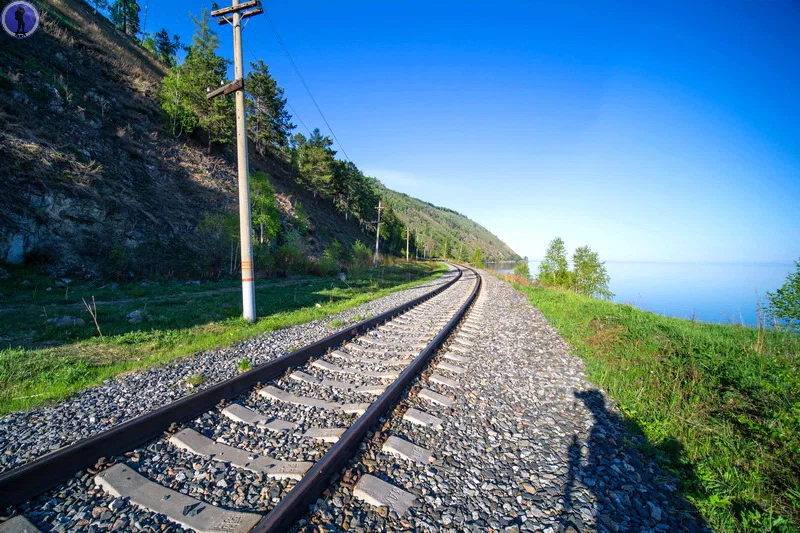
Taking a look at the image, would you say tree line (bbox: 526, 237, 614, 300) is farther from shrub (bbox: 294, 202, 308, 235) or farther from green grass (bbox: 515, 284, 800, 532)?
green grass (bbox: 515, 284, 800, 532)

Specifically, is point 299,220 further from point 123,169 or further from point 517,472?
point 517,472

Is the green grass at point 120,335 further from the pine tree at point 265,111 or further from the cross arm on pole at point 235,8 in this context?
the pine tree at point 265,111

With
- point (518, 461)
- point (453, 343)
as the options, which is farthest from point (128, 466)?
point (453, 343)

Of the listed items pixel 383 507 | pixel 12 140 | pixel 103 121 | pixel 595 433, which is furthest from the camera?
pixel 103 121

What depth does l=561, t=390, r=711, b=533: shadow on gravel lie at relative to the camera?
2383 millimetres

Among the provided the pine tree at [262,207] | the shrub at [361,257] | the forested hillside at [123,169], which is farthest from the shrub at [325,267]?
the shrub at [361,257]

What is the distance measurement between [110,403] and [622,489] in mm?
5511

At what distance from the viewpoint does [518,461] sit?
3041 mm

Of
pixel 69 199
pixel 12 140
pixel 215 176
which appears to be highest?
pixel 215 176

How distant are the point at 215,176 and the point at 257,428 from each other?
2902 centimetres

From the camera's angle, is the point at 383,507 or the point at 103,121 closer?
the point at 383,507

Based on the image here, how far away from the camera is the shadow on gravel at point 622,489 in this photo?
2.38m

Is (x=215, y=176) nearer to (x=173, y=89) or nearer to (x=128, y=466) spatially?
(x=173, y=89)

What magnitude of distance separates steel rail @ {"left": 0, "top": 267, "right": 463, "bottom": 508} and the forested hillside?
13189 millimetres
